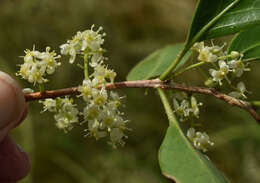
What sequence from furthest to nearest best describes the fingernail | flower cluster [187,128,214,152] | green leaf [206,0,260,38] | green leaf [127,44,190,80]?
green leaf [127,44,190,80], flower cluster [187,128,214,152], the fingernail, green leaf [206,0,260,38]

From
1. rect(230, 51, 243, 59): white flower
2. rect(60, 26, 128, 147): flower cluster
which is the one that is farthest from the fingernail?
A: rect(230, 51, 243, 59): white flower

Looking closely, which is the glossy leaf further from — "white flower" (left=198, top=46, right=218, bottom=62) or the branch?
the branch

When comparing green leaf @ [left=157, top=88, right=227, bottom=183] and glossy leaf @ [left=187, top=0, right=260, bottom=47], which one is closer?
green leaf @ [left=157, top=88, right=227, bottom=183]

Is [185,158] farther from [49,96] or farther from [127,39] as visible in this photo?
[127,39]

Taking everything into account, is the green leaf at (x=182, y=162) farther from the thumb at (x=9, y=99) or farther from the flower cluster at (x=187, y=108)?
the thumb at (x=9, y=99)

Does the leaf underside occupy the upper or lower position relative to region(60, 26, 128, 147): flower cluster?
upper

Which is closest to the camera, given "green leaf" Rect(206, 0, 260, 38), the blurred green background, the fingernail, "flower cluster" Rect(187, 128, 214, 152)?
"green leaf" Rect(206, 0, 260, 38)
